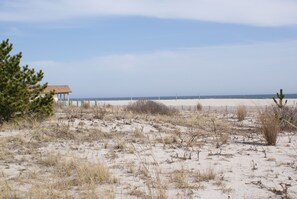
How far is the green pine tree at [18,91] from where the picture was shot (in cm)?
1113

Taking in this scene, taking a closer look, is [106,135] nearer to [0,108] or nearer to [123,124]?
[123,124]

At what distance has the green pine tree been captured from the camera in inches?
438

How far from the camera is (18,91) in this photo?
37.5 feet

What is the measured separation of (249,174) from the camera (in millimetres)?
6055

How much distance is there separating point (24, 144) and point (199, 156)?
13.1ft

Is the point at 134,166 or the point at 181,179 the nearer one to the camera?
the point at 181,179

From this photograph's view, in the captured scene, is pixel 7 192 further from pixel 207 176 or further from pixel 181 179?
pixel 207 176

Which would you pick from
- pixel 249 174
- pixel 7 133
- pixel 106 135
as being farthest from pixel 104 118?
pixel 249 174

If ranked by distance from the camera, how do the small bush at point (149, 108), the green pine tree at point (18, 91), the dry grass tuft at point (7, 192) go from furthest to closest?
the small bush at point (149, 108)
the green pine tree at point (18, 91)
the dry grass tuft at point (7, 192)

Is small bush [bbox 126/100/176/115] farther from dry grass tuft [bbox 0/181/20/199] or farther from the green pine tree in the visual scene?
dry grass tuft [bbox 0/181/20/199]

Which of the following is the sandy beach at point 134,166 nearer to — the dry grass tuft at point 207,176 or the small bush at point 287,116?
the dry grass tuft at point 207,176

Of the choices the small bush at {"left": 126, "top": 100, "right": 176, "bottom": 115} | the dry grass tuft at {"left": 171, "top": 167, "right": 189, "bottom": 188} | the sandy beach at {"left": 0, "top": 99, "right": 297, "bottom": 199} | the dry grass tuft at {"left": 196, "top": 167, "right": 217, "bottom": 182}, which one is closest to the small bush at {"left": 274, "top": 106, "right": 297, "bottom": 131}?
the sandy beach at {"left": 0, "top": 99, "right": 297, "bottom": 199}

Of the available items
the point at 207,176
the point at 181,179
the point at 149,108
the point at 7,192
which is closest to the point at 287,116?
the point at 207,176

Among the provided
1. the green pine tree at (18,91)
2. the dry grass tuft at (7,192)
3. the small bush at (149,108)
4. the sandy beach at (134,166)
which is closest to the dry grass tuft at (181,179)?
the sandy beach at (134,166)
